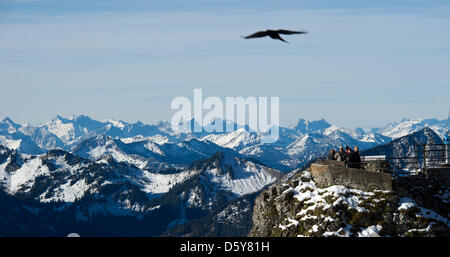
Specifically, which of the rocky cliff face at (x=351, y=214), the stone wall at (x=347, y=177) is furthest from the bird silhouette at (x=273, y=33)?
the stone wall at (x=347, y=177)

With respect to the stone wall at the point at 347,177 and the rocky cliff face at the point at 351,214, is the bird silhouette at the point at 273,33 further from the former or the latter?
the stone wall at the point at 347,177

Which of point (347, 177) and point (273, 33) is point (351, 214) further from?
point (273, 33)

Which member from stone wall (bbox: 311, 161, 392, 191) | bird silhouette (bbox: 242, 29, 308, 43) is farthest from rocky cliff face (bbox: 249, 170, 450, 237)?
bird silhouette (bbox: 242, 29, 308, 43)

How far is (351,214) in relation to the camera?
59969mm

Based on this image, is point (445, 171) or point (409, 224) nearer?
point (409, 224)

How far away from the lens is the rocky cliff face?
58.0 m

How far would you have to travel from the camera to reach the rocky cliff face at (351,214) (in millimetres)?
57969

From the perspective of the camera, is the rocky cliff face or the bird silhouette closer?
the bird silhouette

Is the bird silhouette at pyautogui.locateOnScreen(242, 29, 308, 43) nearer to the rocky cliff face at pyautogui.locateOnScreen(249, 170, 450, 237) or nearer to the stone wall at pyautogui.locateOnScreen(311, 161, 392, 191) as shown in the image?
the rocky cliff face at pyautogui.locateOnScreen(249, 170, 450, 237)

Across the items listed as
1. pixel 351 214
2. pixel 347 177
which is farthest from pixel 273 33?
pixel 347 177
